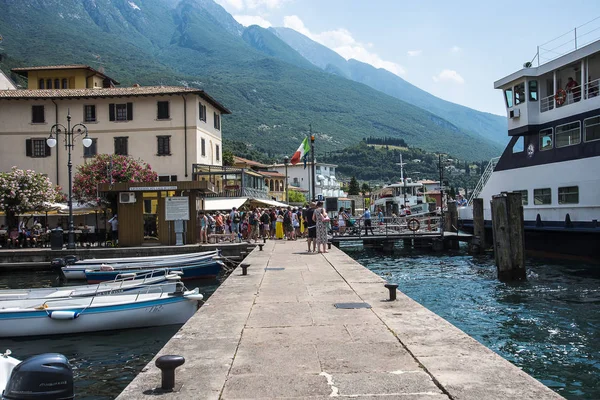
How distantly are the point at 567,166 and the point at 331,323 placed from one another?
2135cm

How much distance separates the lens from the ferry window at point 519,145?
3009cm

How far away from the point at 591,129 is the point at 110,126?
34.6m

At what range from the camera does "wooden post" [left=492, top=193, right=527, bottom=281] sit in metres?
20.4

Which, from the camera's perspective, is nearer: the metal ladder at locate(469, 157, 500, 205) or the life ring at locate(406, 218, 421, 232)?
the life ring at locate(406, 218, 421, 232)

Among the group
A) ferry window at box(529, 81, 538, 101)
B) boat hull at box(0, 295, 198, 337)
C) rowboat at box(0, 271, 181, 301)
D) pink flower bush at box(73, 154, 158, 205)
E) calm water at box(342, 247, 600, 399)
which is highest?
ferry window at box(529, 81, 538, 101)

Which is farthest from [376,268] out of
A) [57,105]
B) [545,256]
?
[57,105]

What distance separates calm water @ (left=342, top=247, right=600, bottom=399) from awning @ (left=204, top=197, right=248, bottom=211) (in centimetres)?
1252

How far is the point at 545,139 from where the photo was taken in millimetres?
28438

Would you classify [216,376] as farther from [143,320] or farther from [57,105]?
[57,105]

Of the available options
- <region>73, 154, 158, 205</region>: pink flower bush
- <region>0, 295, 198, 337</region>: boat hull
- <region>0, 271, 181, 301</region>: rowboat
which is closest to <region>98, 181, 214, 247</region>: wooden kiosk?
<region>73, 154, 158, 205</region>: pink flower bush

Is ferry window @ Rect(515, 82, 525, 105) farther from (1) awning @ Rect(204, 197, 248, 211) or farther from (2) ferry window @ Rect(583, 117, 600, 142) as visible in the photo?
(1) awning @ Rect(204, 197, 248, 211)

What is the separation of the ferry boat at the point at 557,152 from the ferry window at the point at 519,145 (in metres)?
0.05

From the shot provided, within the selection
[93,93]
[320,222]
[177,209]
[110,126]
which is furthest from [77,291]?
[93,93]

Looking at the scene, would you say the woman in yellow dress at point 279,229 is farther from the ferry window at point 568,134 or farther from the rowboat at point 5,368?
the rowboat at point 5,368
